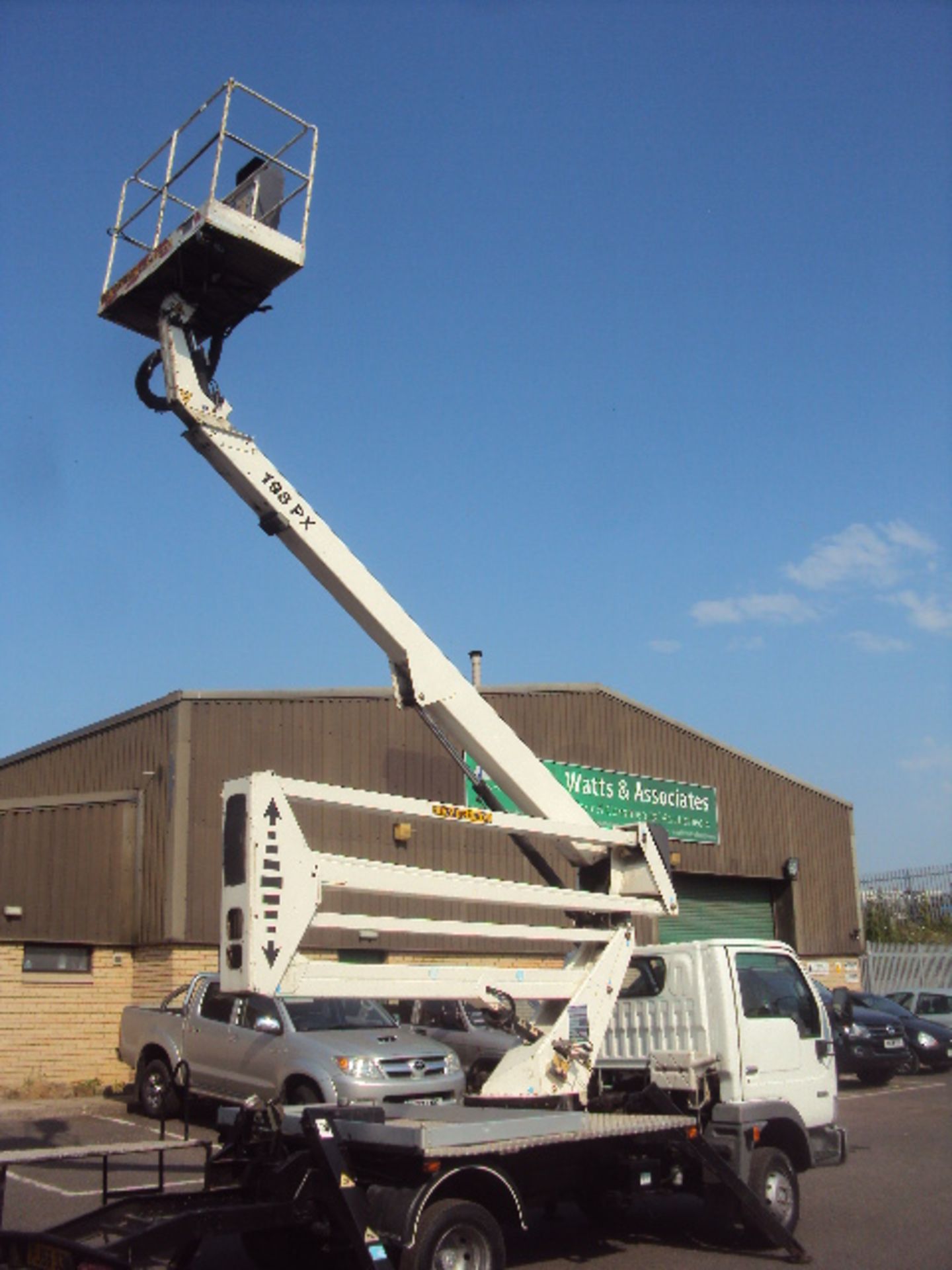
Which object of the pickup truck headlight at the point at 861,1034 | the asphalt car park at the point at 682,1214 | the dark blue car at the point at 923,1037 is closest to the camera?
the asphalt car park at the point at 682,1214

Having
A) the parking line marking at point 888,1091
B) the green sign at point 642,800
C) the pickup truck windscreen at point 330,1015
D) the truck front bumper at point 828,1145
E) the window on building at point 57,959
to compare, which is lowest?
the parking line marking at point 888,1091

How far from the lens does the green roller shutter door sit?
85.8 feet

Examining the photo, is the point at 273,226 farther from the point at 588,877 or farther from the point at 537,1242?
the point at 537,1242

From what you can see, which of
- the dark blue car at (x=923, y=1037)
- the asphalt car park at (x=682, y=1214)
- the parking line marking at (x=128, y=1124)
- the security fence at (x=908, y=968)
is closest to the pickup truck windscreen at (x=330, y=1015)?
the asphalt car park at (x=682, y=1214)

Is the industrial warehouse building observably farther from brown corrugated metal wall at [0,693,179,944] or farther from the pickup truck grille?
the pickup truck grille

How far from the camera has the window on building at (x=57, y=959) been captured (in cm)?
1847

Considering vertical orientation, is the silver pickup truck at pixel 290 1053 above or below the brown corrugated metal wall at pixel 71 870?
below

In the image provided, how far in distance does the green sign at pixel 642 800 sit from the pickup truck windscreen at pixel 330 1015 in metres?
8.72

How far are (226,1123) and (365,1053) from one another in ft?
16.4

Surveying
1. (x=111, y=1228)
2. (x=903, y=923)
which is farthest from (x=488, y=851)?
(x=903, y=923)

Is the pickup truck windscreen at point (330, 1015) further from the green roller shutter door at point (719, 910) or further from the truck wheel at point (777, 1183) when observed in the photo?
the green roller shutter door at point (719, 910)

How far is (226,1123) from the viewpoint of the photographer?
7426mm

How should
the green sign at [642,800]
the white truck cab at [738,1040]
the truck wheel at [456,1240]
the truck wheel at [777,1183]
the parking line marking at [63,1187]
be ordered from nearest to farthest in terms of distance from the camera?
the truck wheel at [456,1240] → the truck wheel at [777,1183] → the white truck cab at [738,1040] → the parking line marking at [63,1187] → the green sign at [642,800]

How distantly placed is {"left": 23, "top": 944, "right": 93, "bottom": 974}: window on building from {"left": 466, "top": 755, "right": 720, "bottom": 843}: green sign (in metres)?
7.06
